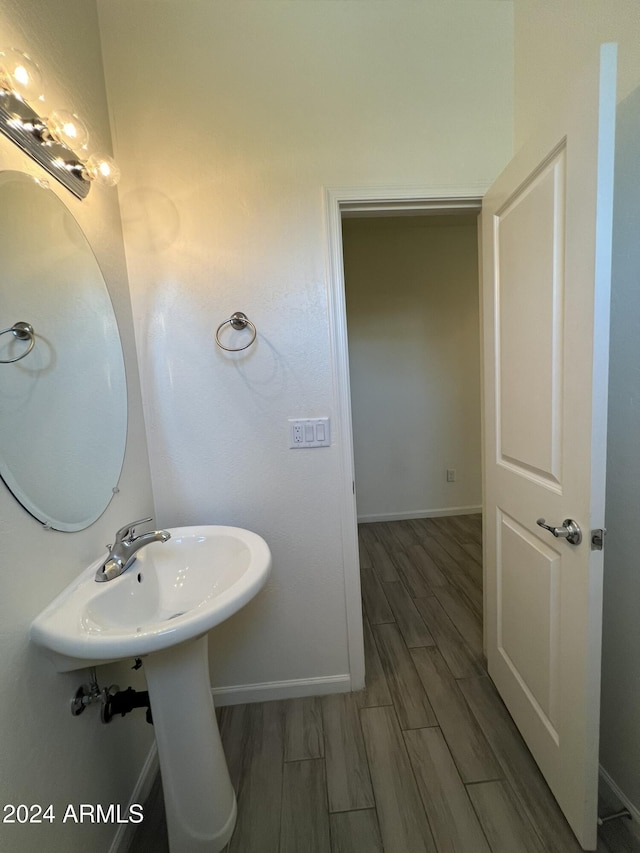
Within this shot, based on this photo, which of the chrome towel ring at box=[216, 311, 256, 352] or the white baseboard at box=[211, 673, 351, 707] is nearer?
the chrome towel ring at box=[216, 311, 256, 352]

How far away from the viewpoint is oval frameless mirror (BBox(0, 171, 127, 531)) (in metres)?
0.73

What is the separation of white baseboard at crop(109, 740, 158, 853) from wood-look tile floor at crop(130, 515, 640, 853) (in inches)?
1.2

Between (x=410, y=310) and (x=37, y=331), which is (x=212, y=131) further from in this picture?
(x=410, y=310)

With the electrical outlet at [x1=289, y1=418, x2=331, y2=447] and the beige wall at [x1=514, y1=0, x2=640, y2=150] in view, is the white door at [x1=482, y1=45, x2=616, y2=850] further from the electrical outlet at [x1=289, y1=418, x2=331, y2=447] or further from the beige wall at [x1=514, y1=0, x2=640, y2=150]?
the electrical outlet at [x1=289, y1=418, x2=331, y2=447]

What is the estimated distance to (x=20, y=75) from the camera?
2.44 feet

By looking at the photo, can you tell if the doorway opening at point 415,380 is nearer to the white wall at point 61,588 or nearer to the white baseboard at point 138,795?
the white baseboard at point 138,795

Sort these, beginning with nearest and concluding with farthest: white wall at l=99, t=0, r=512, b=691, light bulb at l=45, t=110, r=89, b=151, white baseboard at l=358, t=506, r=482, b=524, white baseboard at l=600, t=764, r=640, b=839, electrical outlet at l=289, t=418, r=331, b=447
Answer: light bulb at l=45, t=110, r=89, b=151 → white baseboard at l=600, t=764, r=640, b=839 → white wall at l=99, t=0, r=512, b=691 → electrical outlet at l=289, t=418, r=331, b=447 → white baseboard at l=358, t=506, r=482, b=524

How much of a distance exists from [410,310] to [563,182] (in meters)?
2.17

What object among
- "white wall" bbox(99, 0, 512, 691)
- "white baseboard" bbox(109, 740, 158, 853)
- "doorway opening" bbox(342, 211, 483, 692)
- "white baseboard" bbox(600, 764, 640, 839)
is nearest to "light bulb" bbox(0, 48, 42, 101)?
"white wall" bbox(99, 0, 512, 691)

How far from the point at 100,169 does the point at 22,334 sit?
21.0 inches

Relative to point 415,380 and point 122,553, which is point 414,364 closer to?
point 415,380

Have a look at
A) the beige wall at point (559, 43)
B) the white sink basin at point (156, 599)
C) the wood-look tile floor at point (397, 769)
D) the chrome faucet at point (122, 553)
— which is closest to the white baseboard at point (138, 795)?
the wood-look tile floor at point (397, 769)

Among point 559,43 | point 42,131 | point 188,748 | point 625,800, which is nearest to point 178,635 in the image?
point 188,748

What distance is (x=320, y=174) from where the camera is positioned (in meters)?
1.22
